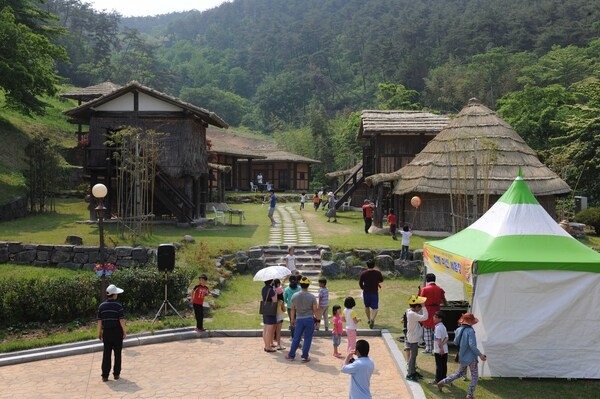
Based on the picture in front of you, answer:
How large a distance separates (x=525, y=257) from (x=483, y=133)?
1713 cm

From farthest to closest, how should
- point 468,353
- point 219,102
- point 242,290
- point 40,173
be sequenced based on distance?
point 219,102, point 40,173, point 242,290, point 468,353

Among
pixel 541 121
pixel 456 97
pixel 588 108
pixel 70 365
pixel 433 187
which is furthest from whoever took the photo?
pixel 456 97

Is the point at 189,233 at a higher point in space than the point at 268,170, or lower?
lower

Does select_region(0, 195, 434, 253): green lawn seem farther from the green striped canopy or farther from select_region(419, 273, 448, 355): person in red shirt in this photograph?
select_region(419, 273, 448, 355): person in red shirt

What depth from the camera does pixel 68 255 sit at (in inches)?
711

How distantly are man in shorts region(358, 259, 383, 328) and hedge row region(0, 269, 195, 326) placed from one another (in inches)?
191

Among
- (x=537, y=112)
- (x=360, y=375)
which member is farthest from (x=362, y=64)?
(x=360, y=375)

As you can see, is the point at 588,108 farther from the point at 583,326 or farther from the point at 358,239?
the point at 583,326

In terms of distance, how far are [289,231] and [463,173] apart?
327 inches

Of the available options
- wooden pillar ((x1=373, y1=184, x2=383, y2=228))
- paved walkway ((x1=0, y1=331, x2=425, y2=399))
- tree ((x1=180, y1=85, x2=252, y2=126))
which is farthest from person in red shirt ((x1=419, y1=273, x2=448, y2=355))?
tree ((x1=180, y1=85, x2=252, y2=126))

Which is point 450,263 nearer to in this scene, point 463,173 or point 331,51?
point 463,173

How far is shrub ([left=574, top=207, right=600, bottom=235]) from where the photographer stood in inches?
1029

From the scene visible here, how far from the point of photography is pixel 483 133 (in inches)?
1023

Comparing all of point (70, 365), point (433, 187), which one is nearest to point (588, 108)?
point (433, 187)
